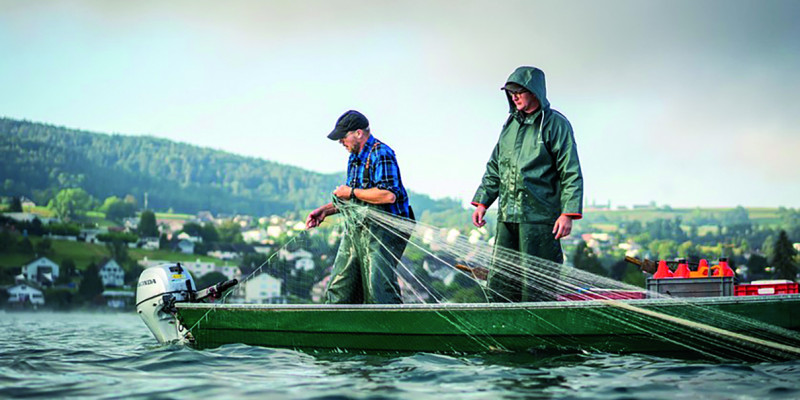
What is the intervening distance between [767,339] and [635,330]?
41.0 inches

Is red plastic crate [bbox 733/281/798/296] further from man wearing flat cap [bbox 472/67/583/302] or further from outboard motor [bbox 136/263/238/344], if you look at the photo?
outboard motor [bbox 136/263/238/344]

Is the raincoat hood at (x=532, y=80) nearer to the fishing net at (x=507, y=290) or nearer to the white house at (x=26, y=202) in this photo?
the fishing net at (x=507, y=290)

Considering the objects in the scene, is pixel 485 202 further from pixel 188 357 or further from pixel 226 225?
pixel 226 225

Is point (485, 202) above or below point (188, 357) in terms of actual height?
above

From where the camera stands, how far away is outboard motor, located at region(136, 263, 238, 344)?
9.86m

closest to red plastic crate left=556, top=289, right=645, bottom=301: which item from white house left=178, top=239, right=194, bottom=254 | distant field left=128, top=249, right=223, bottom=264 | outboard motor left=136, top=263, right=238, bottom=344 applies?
outboard motor left=136, top=263, right=238, bottom=344

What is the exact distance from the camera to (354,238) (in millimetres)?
8664

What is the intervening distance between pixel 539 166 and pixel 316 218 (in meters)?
2.59

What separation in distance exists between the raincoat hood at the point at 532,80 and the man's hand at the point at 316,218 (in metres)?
2.53

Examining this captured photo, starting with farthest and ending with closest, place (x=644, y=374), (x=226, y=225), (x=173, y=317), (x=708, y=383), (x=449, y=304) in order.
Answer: (x=226, y=225)
(x=173, y=317)
(x=449, y=304)
(x=644, y=374)
(x=708, y=383)

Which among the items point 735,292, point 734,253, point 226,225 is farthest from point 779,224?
point 735,292

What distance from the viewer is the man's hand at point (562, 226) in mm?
7525

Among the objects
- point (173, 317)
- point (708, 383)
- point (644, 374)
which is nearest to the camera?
point (708, 383)

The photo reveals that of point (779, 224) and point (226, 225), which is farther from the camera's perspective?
point (226, 225)
